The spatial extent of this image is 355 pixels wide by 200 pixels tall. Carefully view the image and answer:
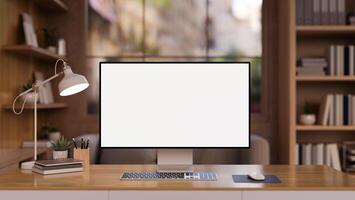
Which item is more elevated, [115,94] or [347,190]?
[115,94]

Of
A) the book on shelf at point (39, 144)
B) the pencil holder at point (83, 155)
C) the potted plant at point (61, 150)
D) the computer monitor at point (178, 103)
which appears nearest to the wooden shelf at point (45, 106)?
the book on shelf at point (39, 144)

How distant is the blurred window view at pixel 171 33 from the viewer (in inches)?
163

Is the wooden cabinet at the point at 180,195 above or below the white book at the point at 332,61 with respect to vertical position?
below

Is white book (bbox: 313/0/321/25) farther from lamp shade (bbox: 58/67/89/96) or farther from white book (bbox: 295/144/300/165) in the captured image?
lamp shade (bbox: 58/67/89/96)

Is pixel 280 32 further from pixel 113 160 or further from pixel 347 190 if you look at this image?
pixel 347 190

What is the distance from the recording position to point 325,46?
4.01 m

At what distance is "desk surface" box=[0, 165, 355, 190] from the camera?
166 cm

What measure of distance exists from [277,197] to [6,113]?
6.92 ft

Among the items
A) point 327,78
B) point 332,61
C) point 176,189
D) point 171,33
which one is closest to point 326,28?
point 332,61

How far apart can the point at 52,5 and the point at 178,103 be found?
222cm

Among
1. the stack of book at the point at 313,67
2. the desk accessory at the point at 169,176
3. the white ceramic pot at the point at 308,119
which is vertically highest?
the stack of book at the point at 313,67

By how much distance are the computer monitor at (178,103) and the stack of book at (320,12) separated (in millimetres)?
1952

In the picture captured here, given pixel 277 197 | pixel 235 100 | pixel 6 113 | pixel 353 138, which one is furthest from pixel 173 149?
pixel 353 138

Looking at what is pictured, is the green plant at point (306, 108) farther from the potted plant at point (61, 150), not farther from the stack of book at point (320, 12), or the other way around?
the potted plant at point (61, 150)
